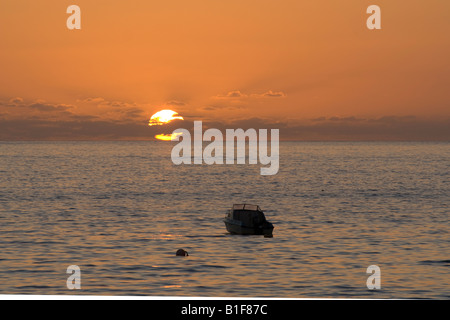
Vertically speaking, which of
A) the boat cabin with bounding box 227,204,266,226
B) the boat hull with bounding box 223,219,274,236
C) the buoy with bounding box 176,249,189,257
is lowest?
the buoy with bounding box 176,249,189,257

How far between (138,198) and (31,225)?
34.6 meters

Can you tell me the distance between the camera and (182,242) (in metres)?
47.8

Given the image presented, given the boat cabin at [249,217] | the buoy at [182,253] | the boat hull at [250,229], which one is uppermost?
the boat cabin at [249,217]

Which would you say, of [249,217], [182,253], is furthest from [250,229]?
[182,253]

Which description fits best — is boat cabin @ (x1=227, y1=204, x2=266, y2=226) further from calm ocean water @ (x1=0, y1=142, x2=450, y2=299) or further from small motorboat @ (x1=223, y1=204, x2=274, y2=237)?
calm ocean water @ (x1=0, y1=142, x2=450, y2=299)

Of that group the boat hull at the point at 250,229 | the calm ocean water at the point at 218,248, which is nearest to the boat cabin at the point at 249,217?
the boat hull at the point at 250,229

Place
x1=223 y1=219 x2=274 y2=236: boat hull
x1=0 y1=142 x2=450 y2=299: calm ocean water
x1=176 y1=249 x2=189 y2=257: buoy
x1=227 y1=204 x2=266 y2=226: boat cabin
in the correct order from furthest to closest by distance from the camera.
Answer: x1=227 y1=204 x2=266 y2=226: boat cabin < x1=223 y1=219 x2=274 y2=236: boat hull < x1=176 y1=249 x2=189 y2=257: buoy < x1=0 y1=142 x2=450 y2=299: calm ocean water

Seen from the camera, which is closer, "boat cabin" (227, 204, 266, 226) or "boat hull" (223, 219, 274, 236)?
"boat hull" (223, 219, 274, 236)

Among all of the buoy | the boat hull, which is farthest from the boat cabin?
the buoy

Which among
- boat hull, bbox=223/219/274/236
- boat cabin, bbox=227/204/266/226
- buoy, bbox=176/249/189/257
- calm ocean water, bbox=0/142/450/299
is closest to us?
calm ocean water, bbox=0/142/450/299

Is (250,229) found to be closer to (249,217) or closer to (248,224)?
(248,224)

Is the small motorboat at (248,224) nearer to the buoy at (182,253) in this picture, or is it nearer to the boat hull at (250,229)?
the boat hull at (250,229)
